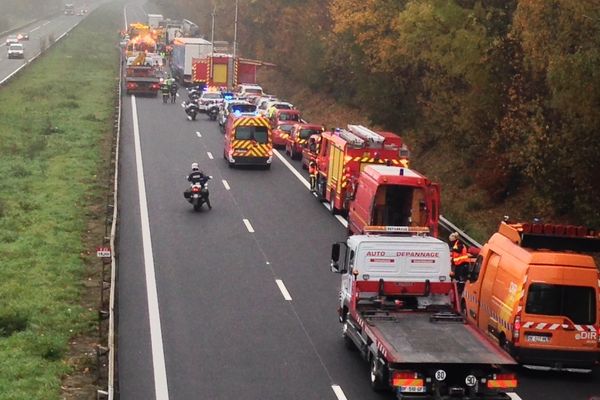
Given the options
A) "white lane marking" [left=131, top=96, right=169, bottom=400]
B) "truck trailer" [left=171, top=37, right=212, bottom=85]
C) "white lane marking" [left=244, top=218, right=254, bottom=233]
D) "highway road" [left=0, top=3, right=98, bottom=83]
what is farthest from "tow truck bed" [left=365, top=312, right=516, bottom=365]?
"highway road" [left=0, top=3, right=98, bottom=83]

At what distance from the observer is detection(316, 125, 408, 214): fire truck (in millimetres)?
36294

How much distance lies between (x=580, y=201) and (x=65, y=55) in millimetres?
93224

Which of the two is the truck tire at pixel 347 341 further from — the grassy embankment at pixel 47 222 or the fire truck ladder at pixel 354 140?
the fire truck ladder at pixel 354 140

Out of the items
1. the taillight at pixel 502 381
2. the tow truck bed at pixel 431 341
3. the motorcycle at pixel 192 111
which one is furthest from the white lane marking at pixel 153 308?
the motorcycle at pixel 192 111

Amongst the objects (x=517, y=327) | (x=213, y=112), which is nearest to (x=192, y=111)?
(x=213, y=112)

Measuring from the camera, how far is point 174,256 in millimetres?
30469

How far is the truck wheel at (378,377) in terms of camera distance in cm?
1866

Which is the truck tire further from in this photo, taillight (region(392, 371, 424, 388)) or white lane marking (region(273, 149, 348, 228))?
white lane marking (region(273, 149, 348, 228))

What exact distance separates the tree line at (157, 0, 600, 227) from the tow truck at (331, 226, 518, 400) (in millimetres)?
8060

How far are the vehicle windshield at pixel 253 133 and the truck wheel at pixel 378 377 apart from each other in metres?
Answer: 28.4

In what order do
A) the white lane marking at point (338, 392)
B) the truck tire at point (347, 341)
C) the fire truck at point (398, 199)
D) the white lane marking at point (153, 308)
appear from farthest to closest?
the fire truck at point (398, 199) → the truck tire at point (347, 341) → the white lane marking at point (153, 308) → the white lane marking at point (338, 392)

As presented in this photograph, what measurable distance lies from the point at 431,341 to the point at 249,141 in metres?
29.1

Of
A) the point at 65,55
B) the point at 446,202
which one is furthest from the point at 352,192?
the point at 65,55

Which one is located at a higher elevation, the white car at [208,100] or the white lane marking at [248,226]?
the white lane marking at [248,226]
